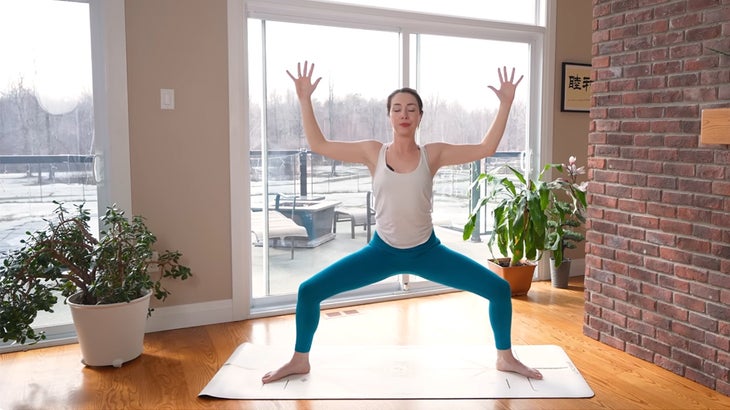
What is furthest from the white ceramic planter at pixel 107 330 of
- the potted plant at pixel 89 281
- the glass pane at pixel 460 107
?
the glass pane at pixel 460 107

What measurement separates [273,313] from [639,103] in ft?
7.70

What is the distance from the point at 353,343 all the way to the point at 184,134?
58.7 inches

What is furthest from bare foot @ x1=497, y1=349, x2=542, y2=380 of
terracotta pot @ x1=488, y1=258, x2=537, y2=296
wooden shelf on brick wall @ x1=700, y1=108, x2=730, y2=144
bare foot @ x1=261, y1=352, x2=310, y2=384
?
terracotta pot @ x1=488, y1=258, x2=537, y2=296

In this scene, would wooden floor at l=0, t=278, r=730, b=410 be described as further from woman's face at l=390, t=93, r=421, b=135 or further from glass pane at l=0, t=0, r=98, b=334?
woman's face at l=390, t=93, r=421, b=135

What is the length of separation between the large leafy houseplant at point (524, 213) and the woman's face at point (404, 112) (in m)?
1.52

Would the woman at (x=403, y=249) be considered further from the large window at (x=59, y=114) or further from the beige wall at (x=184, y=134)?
the large window at (x=59, y=114)

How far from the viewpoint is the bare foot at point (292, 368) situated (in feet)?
8.37

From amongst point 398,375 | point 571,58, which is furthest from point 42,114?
point 571,58

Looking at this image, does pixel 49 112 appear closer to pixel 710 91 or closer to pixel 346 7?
pixel 346 7

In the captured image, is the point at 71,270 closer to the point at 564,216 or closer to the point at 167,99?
the point at 167,99

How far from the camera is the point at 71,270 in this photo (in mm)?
2764

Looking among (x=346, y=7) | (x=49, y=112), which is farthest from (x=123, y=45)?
(x=346, y=7)

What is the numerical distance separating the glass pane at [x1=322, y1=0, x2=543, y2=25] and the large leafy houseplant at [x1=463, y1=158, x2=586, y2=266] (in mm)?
1094

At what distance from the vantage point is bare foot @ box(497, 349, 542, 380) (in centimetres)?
259
